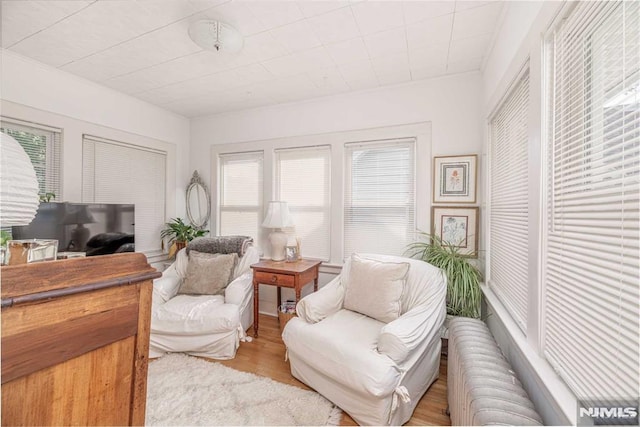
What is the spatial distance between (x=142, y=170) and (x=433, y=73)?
3.43 m

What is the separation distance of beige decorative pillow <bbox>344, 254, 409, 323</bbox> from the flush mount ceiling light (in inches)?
76.4

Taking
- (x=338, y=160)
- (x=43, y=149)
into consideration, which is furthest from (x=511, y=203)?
(x=43, y=149)

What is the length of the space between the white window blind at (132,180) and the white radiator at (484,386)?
349 centimetres

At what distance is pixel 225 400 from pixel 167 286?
52.7 inches

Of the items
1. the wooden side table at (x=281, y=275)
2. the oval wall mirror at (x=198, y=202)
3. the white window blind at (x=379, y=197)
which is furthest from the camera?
the oval wall mirror at (x=198, y=202)

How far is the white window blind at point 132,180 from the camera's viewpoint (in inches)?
116

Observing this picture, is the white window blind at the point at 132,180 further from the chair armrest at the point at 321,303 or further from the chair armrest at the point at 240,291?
the chair armrest at the point at 321,303

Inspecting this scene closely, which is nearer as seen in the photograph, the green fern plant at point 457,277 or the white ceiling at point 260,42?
the white ceiling at point 260,42

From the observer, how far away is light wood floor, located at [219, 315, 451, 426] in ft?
5.82

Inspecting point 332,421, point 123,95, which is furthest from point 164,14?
point 332,421

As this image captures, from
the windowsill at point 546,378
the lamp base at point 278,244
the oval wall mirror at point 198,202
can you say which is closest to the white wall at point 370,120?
the oval wall mirror at point 198,202

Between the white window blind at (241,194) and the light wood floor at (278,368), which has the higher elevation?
the white window blind at (241,194)

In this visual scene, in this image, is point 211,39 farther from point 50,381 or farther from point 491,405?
point 491,405

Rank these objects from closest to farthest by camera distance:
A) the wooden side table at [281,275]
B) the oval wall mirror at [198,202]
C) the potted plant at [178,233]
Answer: the wooden side table at [281,275] < the potted plant at [178,233] < the oval wall mirror at [198,202]
